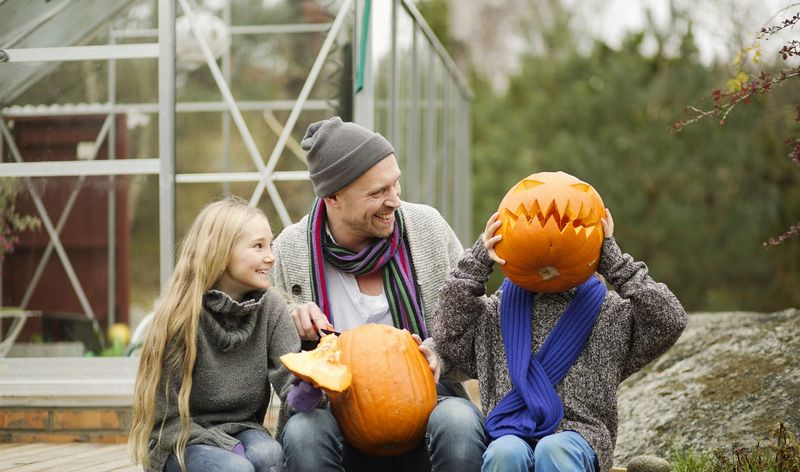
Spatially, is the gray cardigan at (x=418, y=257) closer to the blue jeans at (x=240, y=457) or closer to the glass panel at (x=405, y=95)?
the blue jeans at (x=240, y=457)

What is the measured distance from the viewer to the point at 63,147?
5.61 meters

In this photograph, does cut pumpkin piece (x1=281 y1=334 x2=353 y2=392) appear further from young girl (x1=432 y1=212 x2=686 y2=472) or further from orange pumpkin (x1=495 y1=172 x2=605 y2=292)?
orange pumpkin (x1=495 y1=172 x2=605 y2=292)

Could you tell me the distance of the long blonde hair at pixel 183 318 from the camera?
9.96ft

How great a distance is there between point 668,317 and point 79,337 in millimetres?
4348

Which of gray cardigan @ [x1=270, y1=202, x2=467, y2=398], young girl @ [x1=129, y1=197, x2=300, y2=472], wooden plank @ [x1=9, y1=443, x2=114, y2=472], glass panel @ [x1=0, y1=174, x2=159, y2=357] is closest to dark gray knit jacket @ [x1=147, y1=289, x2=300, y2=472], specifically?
young girl @ [x1=129, y1=197, x2=300, y2=472]

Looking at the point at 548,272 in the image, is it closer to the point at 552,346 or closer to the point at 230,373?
the point at 552,346

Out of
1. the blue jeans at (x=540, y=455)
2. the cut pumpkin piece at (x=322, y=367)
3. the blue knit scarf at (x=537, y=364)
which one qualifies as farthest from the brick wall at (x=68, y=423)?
the blue jeans at (x=540, y=455)

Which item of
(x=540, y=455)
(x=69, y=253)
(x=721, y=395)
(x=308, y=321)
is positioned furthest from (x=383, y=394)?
(x=69, y=253)

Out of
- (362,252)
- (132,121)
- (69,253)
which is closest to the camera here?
(362,252)

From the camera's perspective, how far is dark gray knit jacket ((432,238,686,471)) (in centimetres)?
297

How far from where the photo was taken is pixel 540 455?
283cm

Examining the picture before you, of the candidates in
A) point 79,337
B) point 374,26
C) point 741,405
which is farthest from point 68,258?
point 741,405

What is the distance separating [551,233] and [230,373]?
1102 millimetres

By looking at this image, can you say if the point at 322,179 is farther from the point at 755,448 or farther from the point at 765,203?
the point at 765,203
